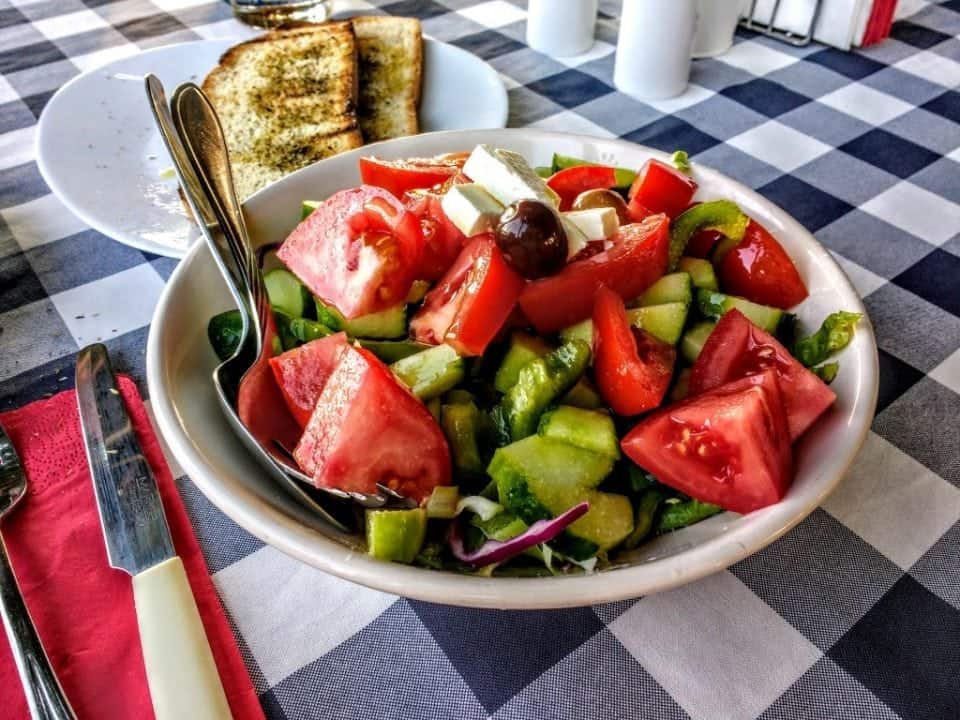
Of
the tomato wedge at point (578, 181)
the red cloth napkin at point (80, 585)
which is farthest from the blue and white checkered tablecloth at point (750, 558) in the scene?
the tomato wedge at point (578, 181)

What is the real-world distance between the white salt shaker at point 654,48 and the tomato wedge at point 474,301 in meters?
1.09

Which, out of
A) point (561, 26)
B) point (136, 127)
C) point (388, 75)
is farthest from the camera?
point (561, 26)

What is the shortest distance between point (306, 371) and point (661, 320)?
379 mm

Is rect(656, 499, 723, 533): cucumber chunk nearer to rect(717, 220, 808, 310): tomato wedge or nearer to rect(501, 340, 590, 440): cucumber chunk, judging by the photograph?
rect(501, 340, 590, 440): cucumber chunk

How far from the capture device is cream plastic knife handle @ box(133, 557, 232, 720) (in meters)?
0.65

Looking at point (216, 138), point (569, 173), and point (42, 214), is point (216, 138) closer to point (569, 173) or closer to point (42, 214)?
point (569, 173)

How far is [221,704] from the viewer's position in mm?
657

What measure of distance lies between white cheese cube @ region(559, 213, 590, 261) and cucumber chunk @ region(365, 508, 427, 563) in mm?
307

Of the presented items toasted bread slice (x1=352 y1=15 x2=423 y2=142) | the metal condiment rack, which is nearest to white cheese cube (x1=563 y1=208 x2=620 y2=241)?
toasted bread slice (x1=352 y1=15 x2=423 y2=142)

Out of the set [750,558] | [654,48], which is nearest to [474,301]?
[750,558]

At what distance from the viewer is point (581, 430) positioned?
716 millimetres

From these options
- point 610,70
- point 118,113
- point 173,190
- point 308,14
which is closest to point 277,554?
point 173,190

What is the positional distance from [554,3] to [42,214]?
4.05 ft

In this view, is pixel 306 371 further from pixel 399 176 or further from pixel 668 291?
pixel 668 291
